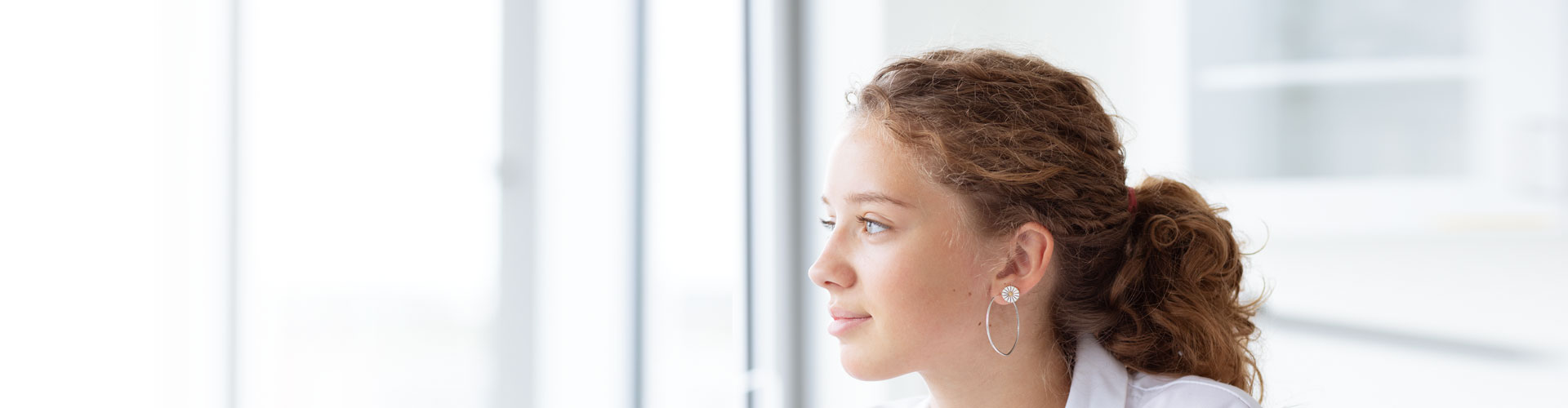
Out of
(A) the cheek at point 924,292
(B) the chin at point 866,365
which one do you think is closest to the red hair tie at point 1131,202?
(A) the cheek at point 924,292

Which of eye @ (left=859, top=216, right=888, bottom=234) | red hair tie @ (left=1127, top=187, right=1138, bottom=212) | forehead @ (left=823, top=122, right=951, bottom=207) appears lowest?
eye @ (left=859, top=216, right=888, bottom=234)

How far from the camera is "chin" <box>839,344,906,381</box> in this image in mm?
1104

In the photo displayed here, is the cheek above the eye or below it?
below

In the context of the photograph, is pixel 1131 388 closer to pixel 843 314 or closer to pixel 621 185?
pixel 843 314

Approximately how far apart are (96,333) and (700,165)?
1217 millimetres

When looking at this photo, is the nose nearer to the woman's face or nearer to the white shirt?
the woman's face

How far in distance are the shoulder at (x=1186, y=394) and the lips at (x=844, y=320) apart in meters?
0.31

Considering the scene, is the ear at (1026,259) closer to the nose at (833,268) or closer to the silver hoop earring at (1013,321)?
the silver hoop earring at (1013,321)

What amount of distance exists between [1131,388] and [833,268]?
37 cm

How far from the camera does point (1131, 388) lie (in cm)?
114

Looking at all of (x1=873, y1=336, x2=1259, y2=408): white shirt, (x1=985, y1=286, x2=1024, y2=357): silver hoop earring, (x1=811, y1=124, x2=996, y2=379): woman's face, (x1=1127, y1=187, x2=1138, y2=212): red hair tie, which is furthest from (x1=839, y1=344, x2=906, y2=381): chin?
(x1=1127, y1=187, x2=1138, y2=212): red hair tie

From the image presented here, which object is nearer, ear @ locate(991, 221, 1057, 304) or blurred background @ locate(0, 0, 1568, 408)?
blurred background @ locate(0, 0, 1568, 408)

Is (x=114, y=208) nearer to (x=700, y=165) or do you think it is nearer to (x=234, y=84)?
(x=234, y=84)

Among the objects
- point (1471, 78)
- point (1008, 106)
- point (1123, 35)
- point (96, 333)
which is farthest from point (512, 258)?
point (1471, 78)
